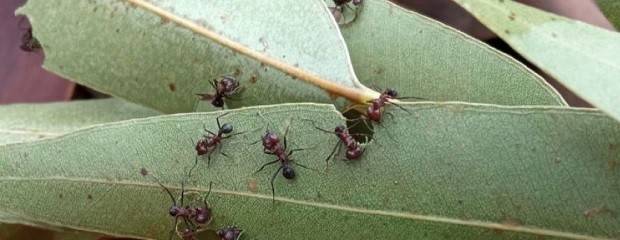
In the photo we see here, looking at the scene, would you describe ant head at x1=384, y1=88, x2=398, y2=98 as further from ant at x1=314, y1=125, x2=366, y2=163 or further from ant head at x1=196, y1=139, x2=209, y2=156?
ant head at x1=196, y1=139, x2=209, y2=156

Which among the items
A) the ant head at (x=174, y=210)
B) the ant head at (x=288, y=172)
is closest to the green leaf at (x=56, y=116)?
the ant head at (x=174, y=210)

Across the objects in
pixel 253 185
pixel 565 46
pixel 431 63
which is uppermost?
pixel 565 46

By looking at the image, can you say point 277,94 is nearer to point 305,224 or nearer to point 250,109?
point 250,109

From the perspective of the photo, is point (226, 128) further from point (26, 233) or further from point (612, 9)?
point (612, 9)

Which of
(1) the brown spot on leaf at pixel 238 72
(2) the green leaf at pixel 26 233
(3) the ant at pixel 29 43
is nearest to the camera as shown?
(1) the brown spot on leaf at pixel 238 72

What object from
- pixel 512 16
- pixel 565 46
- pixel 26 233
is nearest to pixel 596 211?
pixel 565 46

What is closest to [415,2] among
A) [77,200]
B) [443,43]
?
[443,43]

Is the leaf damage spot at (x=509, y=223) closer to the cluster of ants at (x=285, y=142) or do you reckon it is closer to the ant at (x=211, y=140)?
the cluster of ants at (x=285, y=142)
